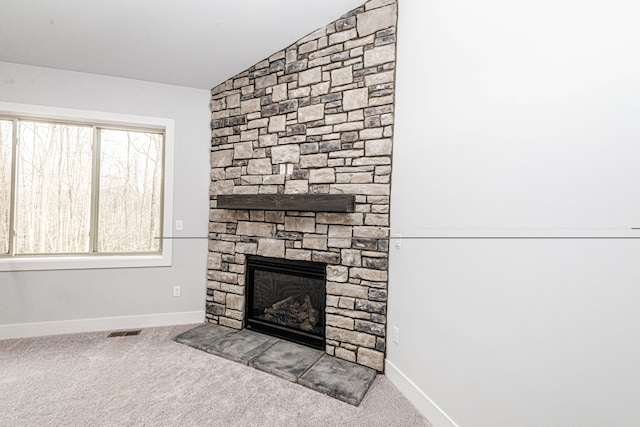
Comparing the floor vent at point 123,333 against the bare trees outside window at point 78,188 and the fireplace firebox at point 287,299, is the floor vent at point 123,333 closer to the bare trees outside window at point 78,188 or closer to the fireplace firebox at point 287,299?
the bare trees outside window at point 78,188

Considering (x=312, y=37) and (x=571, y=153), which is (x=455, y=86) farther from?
(x=312, y=37)

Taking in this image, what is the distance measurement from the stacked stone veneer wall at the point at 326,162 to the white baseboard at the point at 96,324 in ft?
1.28

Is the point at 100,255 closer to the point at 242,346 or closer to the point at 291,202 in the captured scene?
the point at 242,346

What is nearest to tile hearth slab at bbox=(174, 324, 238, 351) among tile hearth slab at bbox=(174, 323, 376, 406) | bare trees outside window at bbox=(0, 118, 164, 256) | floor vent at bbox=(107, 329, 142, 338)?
tile hearth slab at bbox=(174, 323, 376, 406)

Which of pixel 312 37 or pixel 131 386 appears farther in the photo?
pixel 312 37

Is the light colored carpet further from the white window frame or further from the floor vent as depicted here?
the white window frame

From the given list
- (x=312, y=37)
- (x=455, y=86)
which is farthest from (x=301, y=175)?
(x=455, y=86)

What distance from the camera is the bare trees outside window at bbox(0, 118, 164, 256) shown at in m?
2.81

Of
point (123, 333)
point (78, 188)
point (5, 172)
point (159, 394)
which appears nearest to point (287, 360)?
point (159, 394)

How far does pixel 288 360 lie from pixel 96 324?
2.03 meters

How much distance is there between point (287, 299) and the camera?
9.04ft

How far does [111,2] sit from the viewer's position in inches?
78.1

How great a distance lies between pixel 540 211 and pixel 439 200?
1.91ft

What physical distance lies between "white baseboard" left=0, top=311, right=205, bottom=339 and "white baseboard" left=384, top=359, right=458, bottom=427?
2.09 meters
